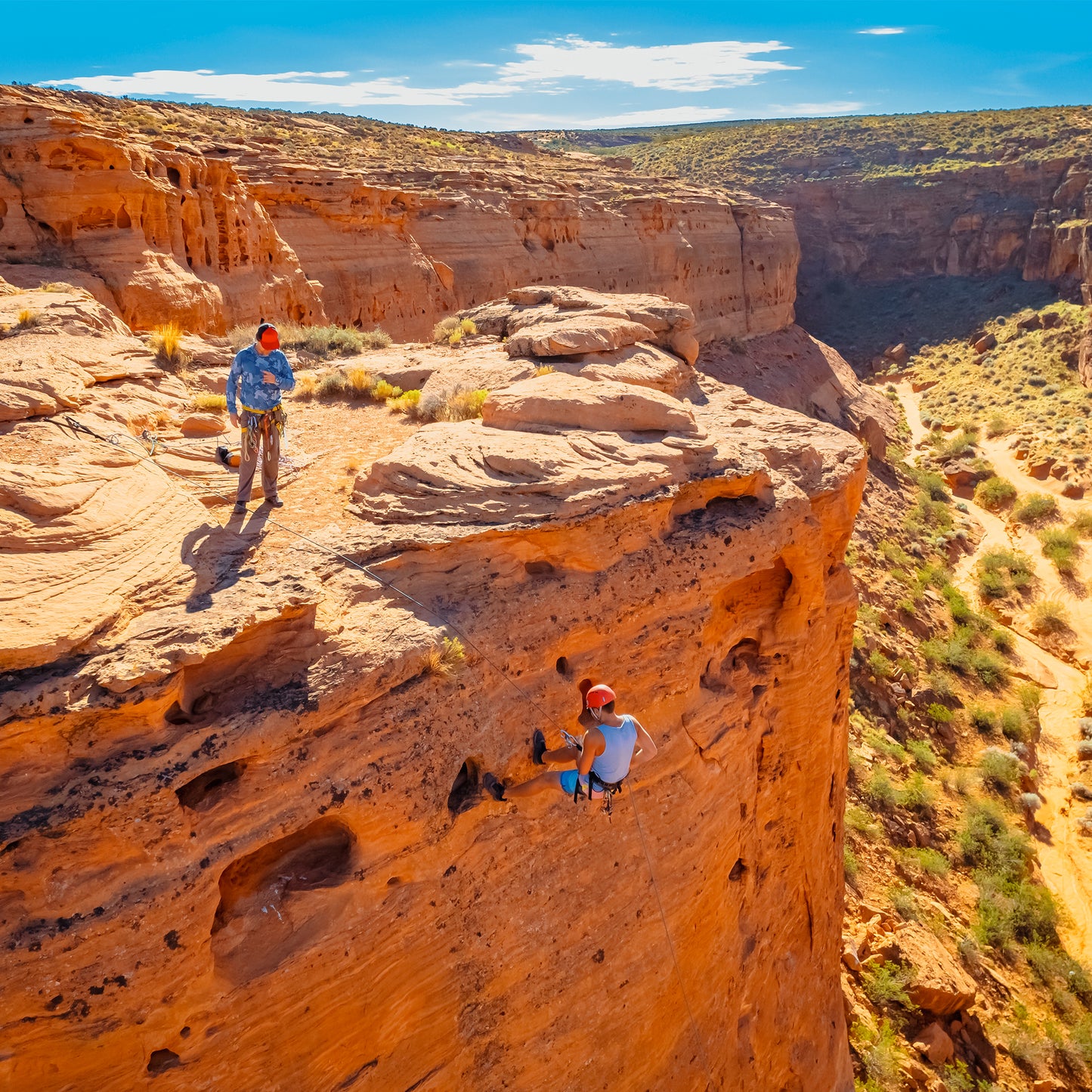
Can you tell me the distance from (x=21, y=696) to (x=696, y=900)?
244 inches

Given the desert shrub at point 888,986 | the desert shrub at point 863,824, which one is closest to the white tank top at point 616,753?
the desert shrub at point 888,986

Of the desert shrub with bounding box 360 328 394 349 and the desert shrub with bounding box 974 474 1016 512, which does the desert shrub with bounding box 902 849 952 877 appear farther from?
the desert shrub with bounding box 974 474 1016 512

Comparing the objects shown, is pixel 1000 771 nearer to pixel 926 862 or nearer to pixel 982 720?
pixel 982 720

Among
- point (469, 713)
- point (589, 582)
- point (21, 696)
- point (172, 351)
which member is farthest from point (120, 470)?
point (172, 351)

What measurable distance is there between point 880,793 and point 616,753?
13.4 m

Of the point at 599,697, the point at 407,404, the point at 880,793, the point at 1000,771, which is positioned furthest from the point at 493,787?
the point at 1000,771

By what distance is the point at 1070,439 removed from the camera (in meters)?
37.3

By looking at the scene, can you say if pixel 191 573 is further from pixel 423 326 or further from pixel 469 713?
pixel 423 326

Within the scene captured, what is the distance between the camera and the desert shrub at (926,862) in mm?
16625

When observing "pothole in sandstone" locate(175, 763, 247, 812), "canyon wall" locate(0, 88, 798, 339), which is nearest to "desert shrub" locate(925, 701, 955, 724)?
"canyon wall" locate(0, 88, 798, 339)

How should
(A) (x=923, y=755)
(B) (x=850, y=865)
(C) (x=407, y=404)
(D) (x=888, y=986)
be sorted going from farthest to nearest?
(A) (x=923, y=755) < (B) (x=850, y=865) < (D) (x=888, y=986) < (C) (x=407, y=404)

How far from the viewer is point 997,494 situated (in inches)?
1358

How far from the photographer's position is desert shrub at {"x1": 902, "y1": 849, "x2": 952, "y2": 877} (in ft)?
54.5

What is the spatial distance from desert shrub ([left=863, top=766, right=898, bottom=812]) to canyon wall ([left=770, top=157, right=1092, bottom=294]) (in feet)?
159
